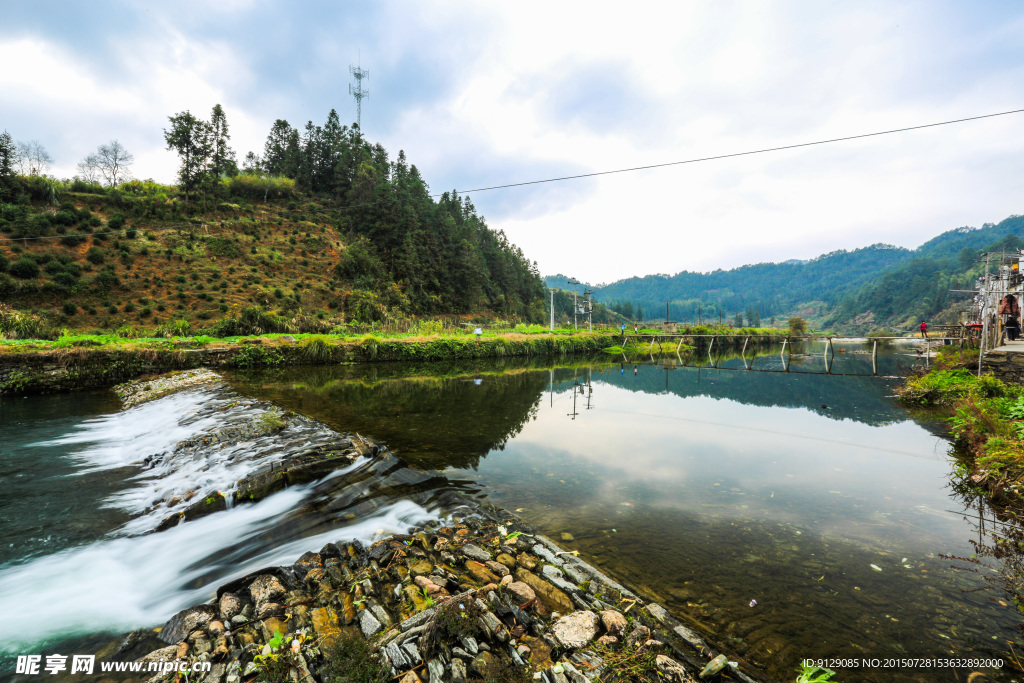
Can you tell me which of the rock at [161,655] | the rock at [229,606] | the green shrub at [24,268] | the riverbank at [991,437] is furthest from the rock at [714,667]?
the green shrub at [24,268]

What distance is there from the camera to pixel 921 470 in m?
7.92

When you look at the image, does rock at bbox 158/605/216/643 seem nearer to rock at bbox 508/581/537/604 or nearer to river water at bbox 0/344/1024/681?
river water at bbox 0/344/1024/681

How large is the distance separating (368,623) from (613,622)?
75.9 inches

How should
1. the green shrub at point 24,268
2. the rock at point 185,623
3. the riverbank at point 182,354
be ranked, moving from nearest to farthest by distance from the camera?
the rock at point 185,623, the riverbank at point 182,354, the green shrub at point 24,268

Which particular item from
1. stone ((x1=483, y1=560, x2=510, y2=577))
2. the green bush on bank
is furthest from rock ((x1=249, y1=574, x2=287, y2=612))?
the green bush on bank

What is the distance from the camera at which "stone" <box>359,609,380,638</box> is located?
2.96m

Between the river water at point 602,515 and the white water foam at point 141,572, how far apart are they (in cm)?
2

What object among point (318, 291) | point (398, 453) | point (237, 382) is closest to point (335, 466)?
point (398, 453)

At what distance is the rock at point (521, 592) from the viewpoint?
327 centimetres

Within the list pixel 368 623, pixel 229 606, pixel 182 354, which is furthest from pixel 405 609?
pixel 182 354

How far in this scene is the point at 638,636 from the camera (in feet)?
9.46

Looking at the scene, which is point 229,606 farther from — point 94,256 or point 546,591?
point 94,256

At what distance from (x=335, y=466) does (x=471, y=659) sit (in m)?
4.41

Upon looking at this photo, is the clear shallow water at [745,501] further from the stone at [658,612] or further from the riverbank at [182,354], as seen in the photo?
the riverbank at [182,354]
